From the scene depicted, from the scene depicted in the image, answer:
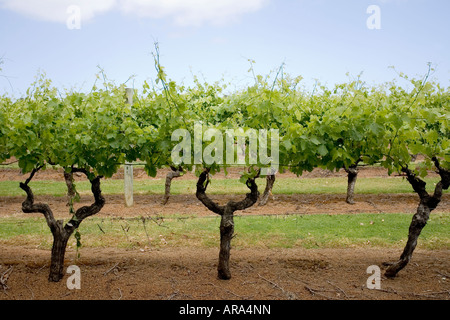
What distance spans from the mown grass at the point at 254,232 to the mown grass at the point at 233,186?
3516 millimetres

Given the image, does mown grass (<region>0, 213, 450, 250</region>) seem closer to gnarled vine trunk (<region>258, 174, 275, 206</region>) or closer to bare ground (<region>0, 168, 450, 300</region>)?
bare ground (<region>0, 168, 450, 300</region>)

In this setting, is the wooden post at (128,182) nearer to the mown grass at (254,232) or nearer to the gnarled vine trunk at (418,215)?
the mown grass at (254,232)

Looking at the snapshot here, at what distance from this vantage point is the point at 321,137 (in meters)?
6.06

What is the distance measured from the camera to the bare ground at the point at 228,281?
19.9ft

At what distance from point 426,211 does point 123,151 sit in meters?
4.51

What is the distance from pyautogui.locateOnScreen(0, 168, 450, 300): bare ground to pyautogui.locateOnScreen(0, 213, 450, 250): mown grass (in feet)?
1.48

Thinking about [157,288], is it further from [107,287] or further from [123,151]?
[123,151]

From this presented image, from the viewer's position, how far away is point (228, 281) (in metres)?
6.45

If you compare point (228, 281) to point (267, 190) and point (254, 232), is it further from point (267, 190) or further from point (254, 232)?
point (267, 190)

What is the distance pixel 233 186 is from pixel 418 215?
30.2 ft

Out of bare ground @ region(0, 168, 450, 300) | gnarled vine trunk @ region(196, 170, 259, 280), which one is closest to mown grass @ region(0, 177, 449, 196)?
bare ground @ region(0, 168, 450, 300)

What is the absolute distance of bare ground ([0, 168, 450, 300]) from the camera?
6.08m

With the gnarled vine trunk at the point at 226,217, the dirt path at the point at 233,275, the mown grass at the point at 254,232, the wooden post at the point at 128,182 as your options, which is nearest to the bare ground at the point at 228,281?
the dirt path at the point at 233,275

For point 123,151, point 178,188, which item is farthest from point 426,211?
point 178,188
